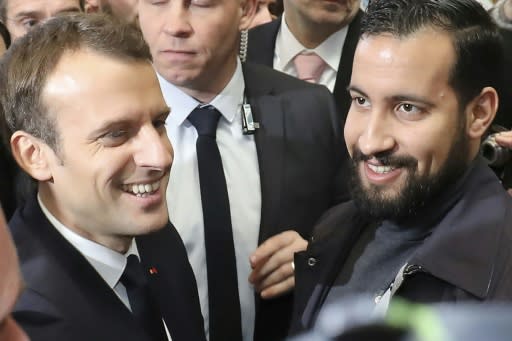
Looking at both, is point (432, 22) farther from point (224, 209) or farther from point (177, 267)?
point (177, 267)

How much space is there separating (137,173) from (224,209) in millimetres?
600

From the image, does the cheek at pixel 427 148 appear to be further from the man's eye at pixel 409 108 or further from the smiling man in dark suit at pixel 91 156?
the smiling man in dark suit at pixel 91 156

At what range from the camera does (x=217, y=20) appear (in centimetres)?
221

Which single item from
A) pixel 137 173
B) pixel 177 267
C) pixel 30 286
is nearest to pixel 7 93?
pixel 137 173

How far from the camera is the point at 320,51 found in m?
2.92

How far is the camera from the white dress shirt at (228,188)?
82.1 inches

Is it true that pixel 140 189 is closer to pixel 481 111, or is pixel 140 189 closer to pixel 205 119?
pixel 205 119

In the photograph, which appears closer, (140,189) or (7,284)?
(7,284)

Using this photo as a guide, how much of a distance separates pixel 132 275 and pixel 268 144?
0.79 metres

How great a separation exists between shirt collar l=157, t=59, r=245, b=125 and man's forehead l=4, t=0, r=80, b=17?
0.59 m

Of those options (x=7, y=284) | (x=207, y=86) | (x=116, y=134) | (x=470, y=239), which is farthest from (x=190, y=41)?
(x=7, y=284)

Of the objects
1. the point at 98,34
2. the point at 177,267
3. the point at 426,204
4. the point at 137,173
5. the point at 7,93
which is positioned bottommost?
the point at 177,267

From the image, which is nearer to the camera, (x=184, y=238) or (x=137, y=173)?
(x=137, y=173)

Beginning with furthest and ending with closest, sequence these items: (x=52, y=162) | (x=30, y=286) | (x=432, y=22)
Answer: (x=432, y=22) → (x=52, y=162) → (x=30, y=286)
